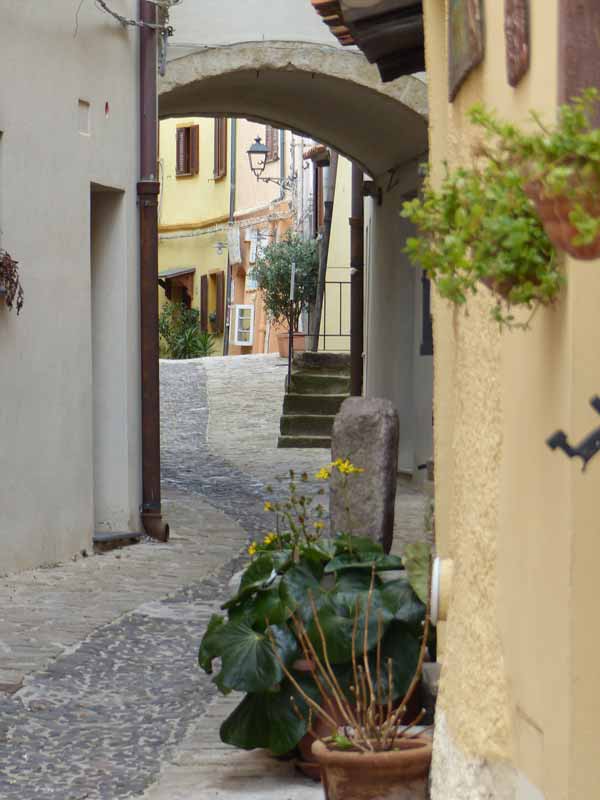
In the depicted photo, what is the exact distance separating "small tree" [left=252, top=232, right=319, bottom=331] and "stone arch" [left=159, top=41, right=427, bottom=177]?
7.04 meters

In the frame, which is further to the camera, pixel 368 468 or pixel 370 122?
→ pixel 370 122

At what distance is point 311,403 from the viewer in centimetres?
1658

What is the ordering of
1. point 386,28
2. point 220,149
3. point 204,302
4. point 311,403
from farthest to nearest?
point 204,302, point 220,149, point 311,403, point 386,28

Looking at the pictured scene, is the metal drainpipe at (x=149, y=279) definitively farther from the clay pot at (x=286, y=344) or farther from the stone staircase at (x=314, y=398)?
the clay pot at (x=286, y=344)

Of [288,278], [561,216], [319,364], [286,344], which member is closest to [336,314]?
[288,278]

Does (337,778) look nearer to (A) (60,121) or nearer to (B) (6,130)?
(B) (6,130)

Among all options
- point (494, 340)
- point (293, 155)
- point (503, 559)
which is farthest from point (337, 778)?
point (293, 155)

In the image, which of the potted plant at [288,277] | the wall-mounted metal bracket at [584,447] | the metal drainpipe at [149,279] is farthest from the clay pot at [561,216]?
the potted plant at [288,277]

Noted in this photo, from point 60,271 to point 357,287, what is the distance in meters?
6.60

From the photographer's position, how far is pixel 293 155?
84.2ft

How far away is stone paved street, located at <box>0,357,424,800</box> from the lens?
4.59m

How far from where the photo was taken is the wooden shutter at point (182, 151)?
31453mm

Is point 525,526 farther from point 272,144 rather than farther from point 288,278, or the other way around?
point 272,144

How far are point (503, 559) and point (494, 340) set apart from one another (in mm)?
477
